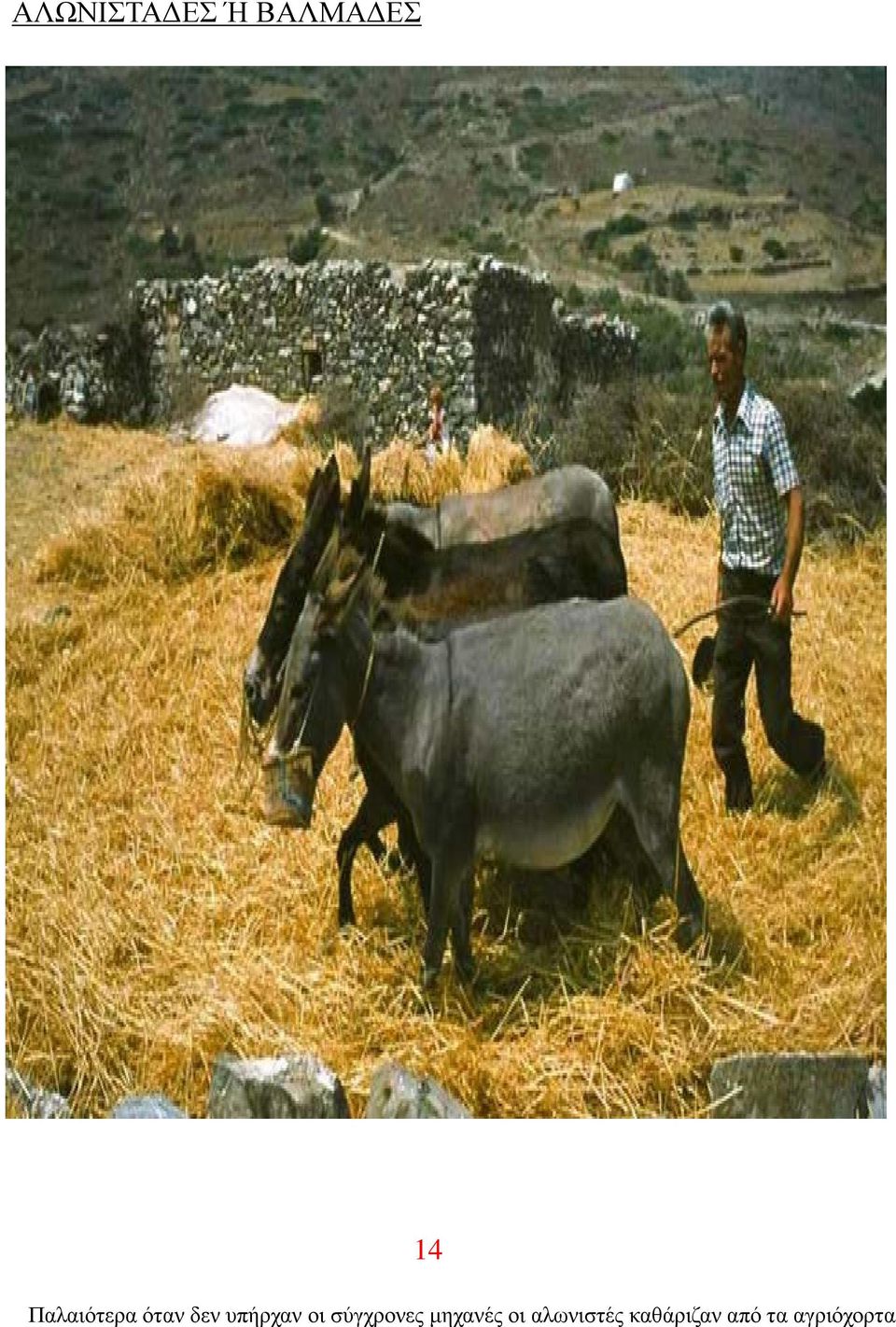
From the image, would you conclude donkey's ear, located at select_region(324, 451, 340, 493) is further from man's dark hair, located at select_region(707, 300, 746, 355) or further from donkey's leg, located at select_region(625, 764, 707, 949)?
man's dark hair, located at select_region(707, 300, 746, 355)

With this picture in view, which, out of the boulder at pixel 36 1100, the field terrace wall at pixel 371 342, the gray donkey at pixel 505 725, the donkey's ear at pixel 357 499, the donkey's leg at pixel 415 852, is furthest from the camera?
the field terrace wall at pixel 371 342

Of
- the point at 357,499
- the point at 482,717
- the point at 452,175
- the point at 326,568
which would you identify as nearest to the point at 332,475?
the point at 357,499

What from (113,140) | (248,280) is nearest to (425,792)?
(113,140)

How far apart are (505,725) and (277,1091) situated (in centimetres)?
131

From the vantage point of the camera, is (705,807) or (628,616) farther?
(705,807)

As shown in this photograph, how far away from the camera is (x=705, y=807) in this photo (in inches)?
223

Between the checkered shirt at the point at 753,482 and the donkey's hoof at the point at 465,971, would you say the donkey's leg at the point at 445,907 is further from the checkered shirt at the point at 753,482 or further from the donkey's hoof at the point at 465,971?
the checkered shirt at the point at 753,482

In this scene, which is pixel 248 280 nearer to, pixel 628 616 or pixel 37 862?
pixel 37 862

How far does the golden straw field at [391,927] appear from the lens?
15.9ft

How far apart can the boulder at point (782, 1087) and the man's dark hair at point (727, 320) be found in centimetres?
240

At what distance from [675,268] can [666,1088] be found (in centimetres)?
777

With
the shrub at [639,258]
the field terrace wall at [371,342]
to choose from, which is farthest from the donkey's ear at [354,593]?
the shrub at [639,258]
